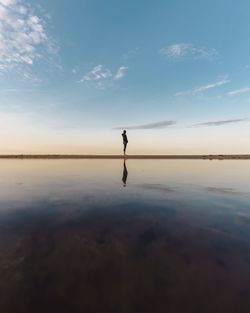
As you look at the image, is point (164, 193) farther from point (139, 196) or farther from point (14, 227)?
point (14, 227)

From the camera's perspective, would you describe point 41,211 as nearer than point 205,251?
No

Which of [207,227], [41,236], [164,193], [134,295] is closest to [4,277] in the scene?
[41,236]

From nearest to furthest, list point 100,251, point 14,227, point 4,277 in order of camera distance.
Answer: point 4,277 < point 100,251 < point 14,227

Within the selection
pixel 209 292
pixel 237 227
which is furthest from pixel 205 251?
pixel 237 227

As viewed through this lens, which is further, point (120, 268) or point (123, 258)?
point (123, 258)

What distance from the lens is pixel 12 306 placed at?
320cm

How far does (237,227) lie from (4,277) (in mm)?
6004

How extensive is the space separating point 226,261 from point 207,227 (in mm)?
1975

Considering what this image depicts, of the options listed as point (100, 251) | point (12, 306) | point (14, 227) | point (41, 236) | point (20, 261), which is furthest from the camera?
point (14, 227)

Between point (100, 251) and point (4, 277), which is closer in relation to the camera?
point (4, 277)

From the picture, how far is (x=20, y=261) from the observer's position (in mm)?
4402

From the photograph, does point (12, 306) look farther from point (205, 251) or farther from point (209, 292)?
point (205, 251)

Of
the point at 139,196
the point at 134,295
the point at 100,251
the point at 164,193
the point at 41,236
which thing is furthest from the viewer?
the point at 164,193

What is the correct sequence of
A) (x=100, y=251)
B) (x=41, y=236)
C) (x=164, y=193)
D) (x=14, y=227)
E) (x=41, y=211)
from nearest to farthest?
(x=100, y=251), (x=41, y=236), (x=14, y=227), (x=41, y=211), (x=164, y=193)
